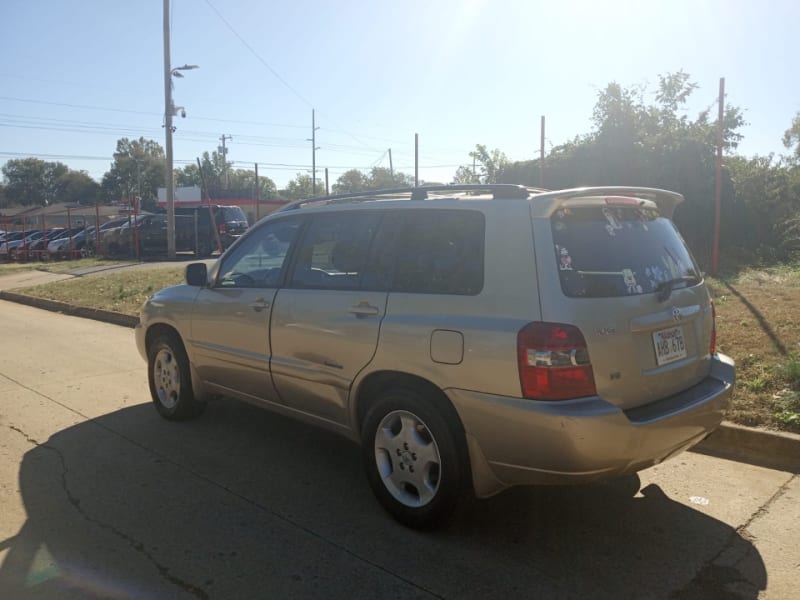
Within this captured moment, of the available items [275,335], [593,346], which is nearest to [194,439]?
[275,335]

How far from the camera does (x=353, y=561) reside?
3299mm

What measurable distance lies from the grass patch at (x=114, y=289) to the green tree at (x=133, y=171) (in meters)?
94.2

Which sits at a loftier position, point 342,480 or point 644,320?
point 644,320

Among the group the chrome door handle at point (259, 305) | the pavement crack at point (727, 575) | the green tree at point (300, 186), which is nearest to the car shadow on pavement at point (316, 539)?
the pavement crack at point (727, 575)

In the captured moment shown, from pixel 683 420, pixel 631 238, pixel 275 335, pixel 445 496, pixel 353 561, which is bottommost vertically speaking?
pixel 353 561

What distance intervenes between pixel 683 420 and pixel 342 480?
6.90 feet

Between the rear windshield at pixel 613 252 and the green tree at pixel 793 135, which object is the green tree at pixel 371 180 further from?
the rear windshield at pixel 613 252

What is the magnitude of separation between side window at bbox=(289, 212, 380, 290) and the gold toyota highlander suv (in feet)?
A: 0.04

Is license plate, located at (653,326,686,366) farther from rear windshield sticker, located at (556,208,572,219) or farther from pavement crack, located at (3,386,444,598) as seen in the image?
pavement crack, located at (3,386,444,598)

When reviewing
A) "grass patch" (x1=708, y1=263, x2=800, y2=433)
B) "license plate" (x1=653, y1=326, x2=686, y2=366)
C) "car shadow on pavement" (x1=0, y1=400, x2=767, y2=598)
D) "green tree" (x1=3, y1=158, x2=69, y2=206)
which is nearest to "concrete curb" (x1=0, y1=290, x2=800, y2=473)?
"grass patch" (x1=708, y1=263, x2=800, y2=433)

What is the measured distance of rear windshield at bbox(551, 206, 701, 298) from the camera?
3242 millimetres

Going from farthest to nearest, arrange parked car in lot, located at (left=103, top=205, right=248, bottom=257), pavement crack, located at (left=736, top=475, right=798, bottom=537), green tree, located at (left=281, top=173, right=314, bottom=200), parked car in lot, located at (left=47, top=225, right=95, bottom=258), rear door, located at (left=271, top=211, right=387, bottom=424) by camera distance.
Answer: green tree, located at (left=281, top=173, right=314, bottom=200)
parked car in lot, located at (left=47, top=225, right=95, bottom=258)
parked car in lot, located at (left=103, top=205, right=248, bottom=257)
rear door, located at (left=271, top=211, right=387, bottom=424)
pavement crack, located at (left=736, top=475, right=798, bottom=537)

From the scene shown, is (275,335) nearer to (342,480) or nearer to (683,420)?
(342,480)

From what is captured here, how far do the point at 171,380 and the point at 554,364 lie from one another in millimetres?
3530
